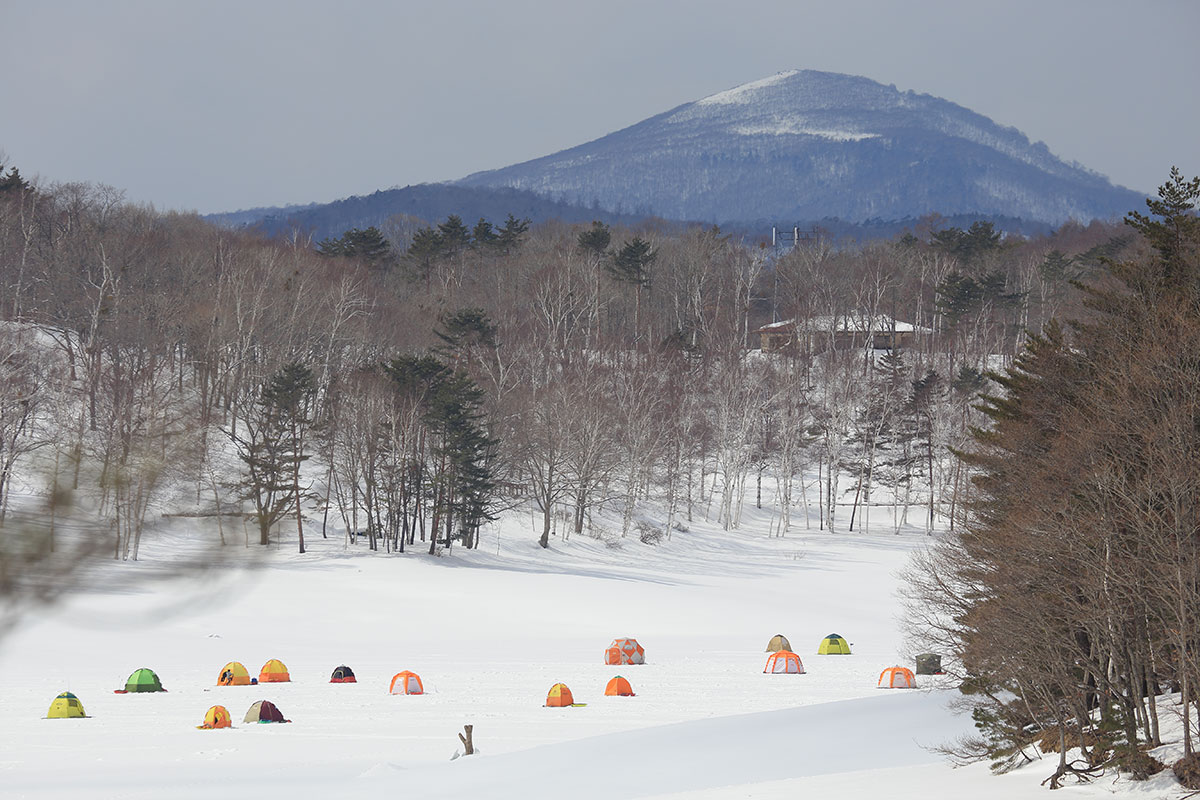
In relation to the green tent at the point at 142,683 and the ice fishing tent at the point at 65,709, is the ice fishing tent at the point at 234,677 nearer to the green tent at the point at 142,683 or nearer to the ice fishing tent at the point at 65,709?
the green tent at the point at 142,683

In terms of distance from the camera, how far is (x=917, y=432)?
267ft

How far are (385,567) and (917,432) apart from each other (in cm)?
4174

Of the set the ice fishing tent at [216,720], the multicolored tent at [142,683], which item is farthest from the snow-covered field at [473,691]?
the multicolored tent at [142,683]

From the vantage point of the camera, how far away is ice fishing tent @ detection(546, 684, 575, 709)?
97.7 ft

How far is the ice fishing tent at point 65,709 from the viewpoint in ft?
85.5

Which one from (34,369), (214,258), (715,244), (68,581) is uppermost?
(715,244)

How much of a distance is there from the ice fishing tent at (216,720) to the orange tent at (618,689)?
10103 mm

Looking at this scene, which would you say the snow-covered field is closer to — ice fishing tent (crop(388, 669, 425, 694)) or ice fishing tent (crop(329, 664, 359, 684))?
ice fishing tent (crop(388, 669, 425, 694))

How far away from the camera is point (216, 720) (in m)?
25.9

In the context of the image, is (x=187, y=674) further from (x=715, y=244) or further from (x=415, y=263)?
(x=715, y=244)

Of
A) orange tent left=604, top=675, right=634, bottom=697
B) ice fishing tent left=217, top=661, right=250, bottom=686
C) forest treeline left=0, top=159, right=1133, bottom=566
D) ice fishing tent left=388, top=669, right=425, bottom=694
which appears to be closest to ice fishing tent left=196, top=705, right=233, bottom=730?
forest treeline left=0, top=159, right=1133, bottom=566

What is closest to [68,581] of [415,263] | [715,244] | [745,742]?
[745,742]

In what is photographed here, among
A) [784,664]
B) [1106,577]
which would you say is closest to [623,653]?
[784,664]

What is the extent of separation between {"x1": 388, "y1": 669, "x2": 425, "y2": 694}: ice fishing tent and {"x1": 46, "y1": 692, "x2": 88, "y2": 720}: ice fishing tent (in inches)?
303
